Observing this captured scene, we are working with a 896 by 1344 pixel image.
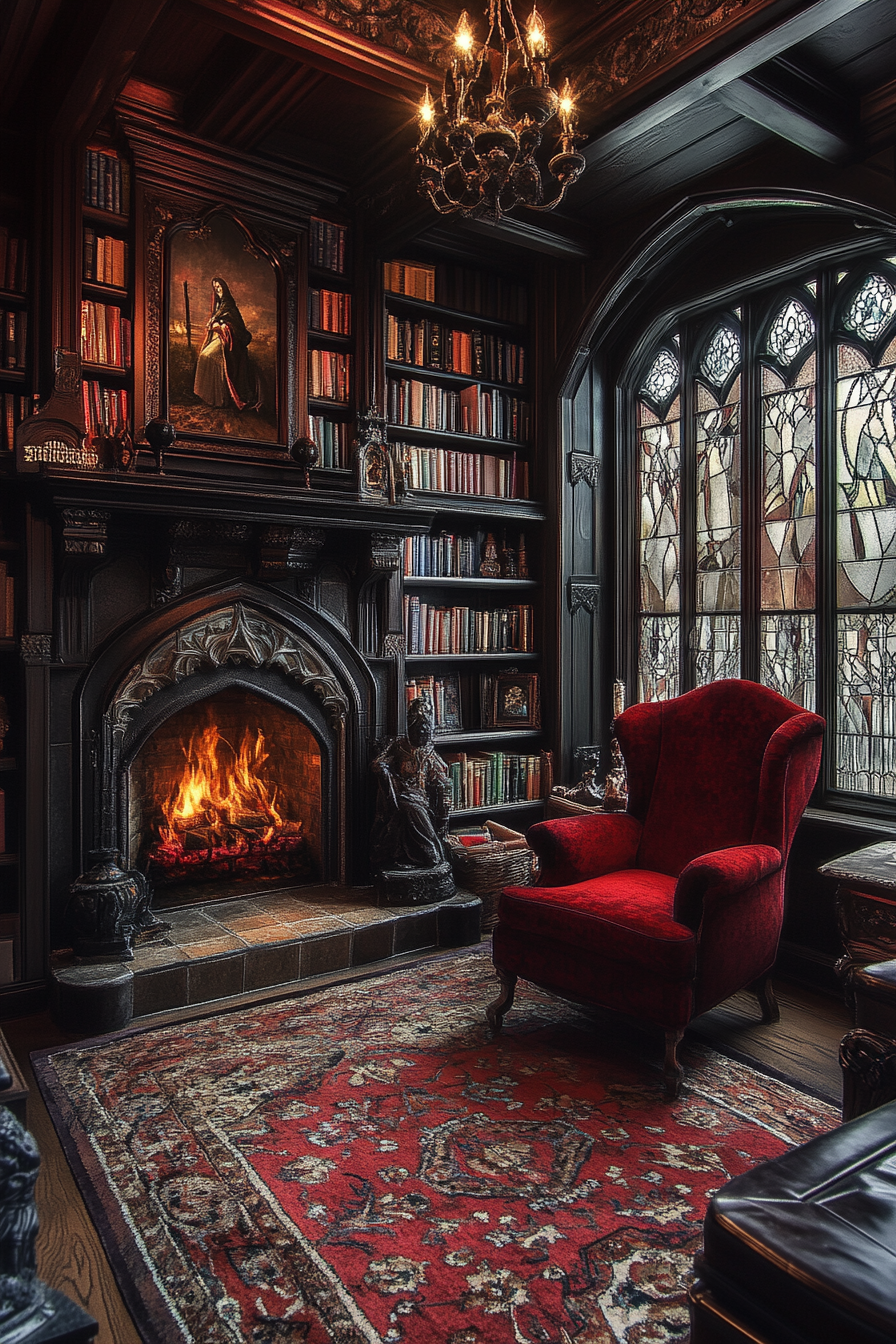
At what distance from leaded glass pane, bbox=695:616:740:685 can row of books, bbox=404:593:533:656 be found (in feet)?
2.98

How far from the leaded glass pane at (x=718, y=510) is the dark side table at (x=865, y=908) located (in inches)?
73.0

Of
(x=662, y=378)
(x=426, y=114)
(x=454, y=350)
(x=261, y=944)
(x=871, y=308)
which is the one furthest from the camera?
(x=662, y=378)

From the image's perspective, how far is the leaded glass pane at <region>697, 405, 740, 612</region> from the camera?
14.0 ft

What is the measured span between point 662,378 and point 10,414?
319 cm

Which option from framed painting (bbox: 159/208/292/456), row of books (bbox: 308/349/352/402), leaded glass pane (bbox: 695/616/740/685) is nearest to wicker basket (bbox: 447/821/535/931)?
leaded glass pane (bbox: 695/616/740/685)

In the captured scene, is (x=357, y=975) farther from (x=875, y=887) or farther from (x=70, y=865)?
(x=875, y=887)

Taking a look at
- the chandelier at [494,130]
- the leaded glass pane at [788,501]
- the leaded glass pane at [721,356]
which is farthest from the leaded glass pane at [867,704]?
the chandelier at [494,130]

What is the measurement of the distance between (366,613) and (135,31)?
2.37m

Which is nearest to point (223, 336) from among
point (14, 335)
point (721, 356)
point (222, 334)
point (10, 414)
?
point (222, 334)

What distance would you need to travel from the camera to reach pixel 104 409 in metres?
3.51

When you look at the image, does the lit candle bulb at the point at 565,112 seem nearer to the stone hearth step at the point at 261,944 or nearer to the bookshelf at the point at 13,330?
the bookshelf at the point at 13,330

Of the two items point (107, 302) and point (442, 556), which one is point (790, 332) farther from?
point (107, 302)

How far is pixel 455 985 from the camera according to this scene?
3.49 metres

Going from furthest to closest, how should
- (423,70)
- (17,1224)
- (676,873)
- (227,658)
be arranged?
(227,658) → (676,873) → (423,70) → (17,1224)
